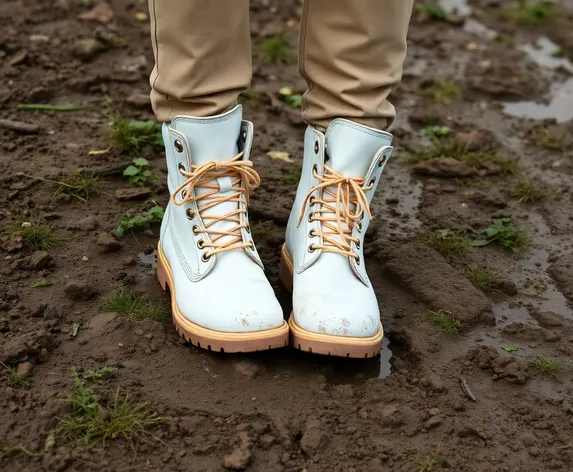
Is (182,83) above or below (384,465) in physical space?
above

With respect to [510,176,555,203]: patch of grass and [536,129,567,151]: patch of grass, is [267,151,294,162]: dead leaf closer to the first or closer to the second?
[510,176,555,203]: patch of grass

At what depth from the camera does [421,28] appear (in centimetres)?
472

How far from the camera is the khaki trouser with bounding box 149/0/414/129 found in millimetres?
2057

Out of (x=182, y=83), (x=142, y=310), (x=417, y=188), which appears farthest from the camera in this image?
(x=417, y=188)

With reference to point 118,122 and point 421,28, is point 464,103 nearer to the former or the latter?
point 421,28

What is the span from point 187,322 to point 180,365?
4.9 inches

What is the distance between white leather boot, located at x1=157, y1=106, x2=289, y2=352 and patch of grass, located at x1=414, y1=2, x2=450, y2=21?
9.57ft

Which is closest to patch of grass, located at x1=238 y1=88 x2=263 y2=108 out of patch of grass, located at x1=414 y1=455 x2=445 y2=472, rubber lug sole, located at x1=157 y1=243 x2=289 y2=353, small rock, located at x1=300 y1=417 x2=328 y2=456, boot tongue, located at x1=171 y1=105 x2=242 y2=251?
boot tongue, located at x1=171 y1=105 x2=242 y2=251

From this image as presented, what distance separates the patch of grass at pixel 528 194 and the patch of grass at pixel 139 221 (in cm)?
149

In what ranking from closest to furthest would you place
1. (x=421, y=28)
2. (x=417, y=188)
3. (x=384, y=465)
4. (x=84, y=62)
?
(x=384, y=465) → (x=417, y=188) → (x=84, y=62) → (x=421, y=28)

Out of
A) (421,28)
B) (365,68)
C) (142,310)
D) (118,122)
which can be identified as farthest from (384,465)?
(421,28)

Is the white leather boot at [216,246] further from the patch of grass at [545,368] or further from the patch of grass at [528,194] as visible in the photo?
the patch of grass at [528,194]

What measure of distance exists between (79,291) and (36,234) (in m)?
0.36

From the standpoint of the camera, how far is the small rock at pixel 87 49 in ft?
12.5
